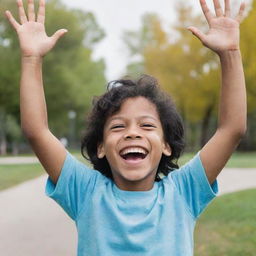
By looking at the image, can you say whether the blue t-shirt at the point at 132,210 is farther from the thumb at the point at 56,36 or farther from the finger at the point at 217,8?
the finger at the point at 217,8

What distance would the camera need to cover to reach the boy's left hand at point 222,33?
2217mm

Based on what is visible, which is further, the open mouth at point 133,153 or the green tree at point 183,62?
the green tree at point 183,62

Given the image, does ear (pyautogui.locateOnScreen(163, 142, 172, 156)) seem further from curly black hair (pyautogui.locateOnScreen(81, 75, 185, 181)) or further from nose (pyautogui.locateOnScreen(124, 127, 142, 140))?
nose (pyautogui.locateOnScreen(124, 127, 142, 140))

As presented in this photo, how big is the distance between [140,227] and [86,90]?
3185 cm

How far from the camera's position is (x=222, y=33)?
2238mm

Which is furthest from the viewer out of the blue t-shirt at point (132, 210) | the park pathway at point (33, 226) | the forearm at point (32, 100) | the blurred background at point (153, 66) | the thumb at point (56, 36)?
the blurred background at point (153, 66)

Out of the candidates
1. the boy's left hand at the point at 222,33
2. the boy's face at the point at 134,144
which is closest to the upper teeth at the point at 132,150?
the boy's face at the point at 134,144

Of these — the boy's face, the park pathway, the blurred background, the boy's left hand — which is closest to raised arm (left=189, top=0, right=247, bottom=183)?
the boy's left hand

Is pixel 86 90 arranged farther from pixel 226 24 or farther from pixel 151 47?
pixel 226 24

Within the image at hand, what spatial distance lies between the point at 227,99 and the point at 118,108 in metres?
0.45

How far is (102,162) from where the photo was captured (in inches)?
98.3

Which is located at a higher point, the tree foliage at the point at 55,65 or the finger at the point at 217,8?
the finger at the point at 217,8

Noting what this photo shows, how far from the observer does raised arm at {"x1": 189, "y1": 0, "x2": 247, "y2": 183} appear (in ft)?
7.25

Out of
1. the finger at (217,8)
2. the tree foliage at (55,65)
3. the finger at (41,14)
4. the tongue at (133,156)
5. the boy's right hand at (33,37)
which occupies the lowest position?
the tree foliage at (55,65)
